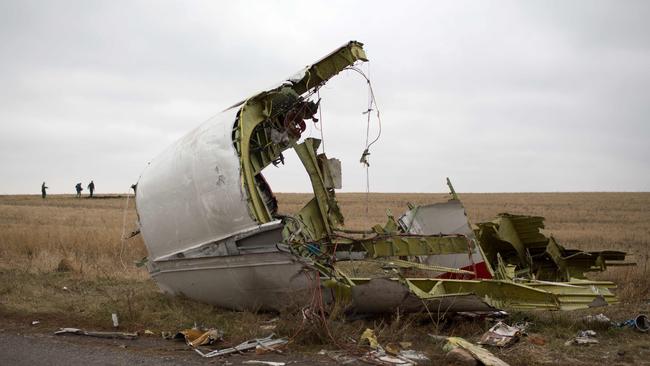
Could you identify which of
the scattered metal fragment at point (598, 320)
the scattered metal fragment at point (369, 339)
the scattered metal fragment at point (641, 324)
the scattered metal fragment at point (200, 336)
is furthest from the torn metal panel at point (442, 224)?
the scattered metal fragment at point (200, 336)

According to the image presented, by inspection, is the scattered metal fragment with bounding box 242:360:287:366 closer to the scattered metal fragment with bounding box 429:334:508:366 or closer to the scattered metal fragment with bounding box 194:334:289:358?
the scattered metal fragment with bounding box 194:334:289:358

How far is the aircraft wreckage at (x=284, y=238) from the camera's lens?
778cm

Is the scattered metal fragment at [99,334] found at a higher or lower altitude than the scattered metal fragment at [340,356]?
higher

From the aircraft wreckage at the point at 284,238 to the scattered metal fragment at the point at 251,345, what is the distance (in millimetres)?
888

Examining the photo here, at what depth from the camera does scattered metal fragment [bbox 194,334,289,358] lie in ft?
22.4

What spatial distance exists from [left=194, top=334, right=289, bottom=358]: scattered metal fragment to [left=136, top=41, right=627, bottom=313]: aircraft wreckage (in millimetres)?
888

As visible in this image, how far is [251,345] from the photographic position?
7.07 metres

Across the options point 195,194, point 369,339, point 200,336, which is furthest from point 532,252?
→ point 200,336

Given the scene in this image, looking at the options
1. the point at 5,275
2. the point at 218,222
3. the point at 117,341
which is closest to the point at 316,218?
the point at 218,222

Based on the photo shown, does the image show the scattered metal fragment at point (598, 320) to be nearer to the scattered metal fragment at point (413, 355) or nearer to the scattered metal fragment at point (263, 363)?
the scattered metal fragment at point (413, 355)

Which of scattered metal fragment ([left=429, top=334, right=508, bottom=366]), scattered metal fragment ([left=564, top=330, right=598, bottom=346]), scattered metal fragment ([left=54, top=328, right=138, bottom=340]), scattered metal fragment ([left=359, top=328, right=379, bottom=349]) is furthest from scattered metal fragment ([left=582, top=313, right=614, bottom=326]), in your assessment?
scattered metal fragment ([left=54, top=328, right=138, bottom=340])

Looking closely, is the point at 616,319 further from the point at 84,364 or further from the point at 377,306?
the point at 84,364

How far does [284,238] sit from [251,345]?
1.49 m

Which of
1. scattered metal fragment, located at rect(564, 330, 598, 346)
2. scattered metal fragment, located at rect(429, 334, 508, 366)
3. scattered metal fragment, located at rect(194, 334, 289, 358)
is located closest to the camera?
scattered metal fragment, located at rect(429, 334, 508, 366)
